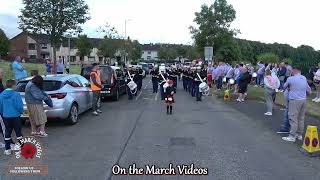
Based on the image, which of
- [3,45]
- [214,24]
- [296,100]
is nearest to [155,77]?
[296,100]

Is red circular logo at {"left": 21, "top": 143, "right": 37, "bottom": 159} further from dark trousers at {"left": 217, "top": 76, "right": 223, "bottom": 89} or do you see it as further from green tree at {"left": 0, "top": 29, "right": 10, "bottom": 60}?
green tree at {"left": 0, "top": 29, "right": 10, "bottom": 60}

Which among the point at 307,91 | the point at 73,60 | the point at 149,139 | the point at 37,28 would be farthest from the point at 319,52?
the point at 73,60

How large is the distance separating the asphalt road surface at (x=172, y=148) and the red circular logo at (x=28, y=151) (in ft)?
0.99

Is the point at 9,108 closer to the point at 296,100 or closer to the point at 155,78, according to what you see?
the point at 296,100

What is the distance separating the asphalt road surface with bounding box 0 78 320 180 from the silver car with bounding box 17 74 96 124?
0.39 m

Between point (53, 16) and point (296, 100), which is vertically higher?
point (53, 16)

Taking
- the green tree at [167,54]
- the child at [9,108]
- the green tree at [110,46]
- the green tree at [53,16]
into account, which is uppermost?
the green tree at [53,16]

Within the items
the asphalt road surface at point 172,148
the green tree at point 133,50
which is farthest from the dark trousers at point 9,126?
the green tree at point 133,50

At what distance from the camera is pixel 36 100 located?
1069cm

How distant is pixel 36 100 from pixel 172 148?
11.9 ft

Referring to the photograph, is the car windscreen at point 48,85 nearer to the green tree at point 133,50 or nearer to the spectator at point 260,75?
the spectator at point 260,75

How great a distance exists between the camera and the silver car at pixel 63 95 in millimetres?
12078

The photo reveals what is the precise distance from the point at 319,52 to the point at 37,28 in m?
17.8

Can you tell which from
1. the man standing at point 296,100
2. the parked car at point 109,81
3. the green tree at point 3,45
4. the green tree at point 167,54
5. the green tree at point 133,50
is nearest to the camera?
the man standing at point 296,100
